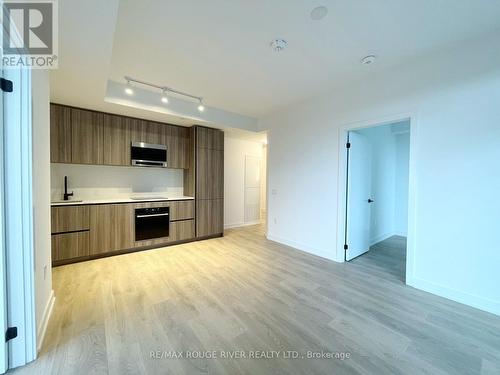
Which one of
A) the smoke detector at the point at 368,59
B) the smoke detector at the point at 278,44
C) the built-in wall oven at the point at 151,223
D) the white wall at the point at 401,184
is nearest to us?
the smoke detector at the point at 278,44

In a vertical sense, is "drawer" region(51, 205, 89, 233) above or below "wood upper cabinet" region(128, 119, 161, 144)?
below

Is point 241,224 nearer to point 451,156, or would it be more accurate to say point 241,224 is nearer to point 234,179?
point 234,179

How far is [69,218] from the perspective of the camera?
3133mm

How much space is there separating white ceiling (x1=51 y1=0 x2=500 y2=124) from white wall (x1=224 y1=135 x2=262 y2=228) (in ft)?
8.66

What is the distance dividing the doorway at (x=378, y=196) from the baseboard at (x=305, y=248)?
0.27m

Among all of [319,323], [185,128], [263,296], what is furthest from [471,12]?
[185,128]

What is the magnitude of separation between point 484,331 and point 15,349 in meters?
3.77

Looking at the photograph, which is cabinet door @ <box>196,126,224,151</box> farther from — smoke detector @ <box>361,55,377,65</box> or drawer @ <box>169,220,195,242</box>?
smoke detector @ <box>361,55,377,65</box>

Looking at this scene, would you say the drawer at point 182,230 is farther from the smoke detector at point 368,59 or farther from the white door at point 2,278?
the smoke detector at point 368,59

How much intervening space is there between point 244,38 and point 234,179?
13.0 feet

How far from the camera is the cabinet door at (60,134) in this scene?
10.4 feet

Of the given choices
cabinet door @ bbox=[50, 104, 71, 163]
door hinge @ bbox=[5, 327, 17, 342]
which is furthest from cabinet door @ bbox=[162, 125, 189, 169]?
door hinge @ bbox=[5, 327, 17, 342]

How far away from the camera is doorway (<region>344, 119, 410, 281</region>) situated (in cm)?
341

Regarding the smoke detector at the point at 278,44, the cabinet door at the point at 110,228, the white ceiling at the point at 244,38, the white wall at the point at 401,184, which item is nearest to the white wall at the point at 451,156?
the white ceiling at the point at 244,38
